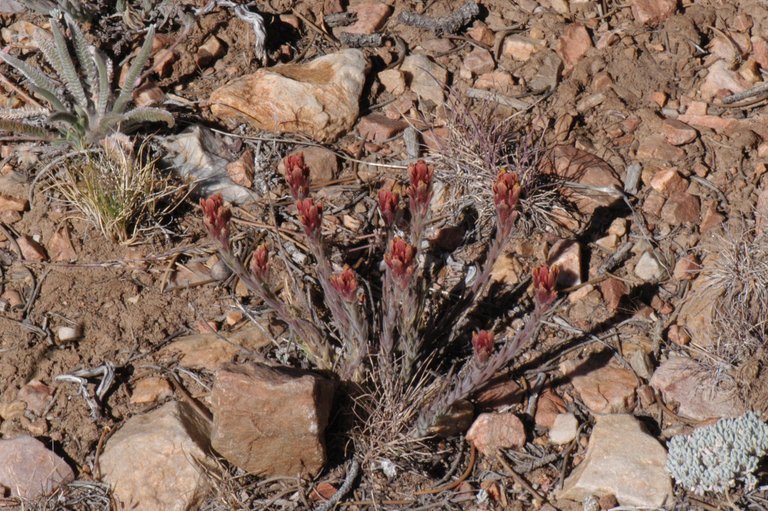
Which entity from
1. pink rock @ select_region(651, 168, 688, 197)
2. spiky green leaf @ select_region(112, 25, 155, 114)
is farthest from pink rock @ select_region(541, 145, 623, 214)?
spiky green leaf @ select_region(112, 25, 155, 114)

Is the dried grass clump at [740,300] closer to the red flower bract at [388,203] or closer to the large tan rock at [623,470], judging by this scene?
the large tan rock at [623,470]

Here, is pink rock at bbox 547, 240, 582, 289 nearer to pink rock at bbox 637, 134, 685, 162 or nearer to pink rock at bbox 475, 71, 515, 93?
pink rock at bbox 637, 134, 685, 162

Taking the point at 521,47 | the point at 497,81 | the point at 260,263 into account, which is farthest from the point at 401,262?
the point at 521,47

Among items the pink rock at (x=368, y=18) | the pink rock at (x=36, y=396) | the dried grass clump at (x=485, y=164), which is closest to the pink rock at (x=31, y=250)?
the pink rock at (x=36, y=396)

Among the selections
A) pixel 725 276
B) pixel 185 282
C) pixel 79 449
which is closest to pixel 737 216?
pixel 725 276

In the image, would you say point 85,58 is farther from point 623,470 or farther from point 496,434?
point 623,470

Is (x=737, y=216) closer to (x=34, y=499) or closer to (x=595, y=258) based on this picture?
(x=595, y=258)
